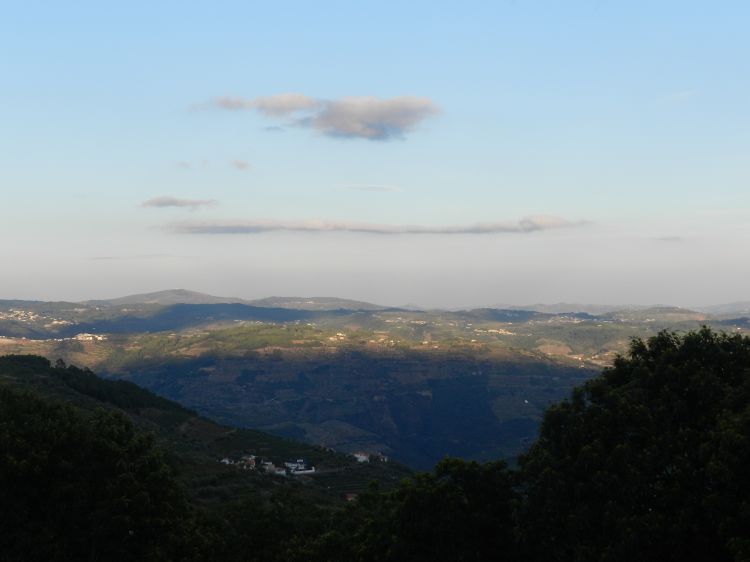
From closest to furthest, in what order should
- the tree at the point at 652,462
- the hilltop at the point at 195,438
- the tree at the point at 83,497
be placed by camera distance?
the tree at the point at 652,462 < the tree at the point at 83,497 < the hilltop at the point at 195,438

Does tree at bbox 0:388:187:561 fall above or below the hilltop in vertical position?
above

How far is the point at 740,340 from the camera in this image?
36219 mm

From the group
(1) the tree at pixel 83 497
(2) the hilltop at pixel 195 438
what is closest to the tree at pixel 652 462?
(1) the tree at pixel 83 497

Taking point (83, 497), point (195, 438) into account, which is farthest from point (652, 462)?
point (195, 438)

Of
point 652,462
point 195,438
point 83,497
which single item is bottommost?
point 195,438

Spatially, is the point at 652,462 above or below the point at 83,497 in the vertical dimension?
above

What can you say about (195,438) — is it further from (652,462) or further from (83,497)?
(652,462)

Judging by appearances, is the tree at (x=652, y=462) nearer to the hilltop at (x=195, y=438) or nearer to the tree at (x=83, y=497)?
the tree at (x=83, y=497)

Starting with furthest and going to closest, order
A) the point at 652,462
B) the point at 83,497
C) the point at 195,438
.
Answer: the point at 195,438 → the point at 83,497 → the point at 652,462

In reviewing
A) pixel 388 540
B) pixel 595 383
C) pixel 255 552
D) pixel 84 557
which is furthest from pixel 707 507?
pixel 84 557

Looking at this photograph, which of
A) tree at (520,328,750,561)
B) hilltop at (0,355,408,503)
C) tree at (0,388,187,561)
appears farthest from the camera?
hilltop at (0,355,408,503)

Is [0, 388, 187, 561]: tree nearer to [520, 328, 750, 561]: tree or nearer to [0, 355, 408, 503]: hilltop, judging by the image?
[520, 328, 750, 561]: tree

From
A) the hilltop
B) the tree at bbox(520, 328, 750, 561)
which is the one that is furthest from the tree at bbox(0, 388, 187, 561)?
the hilltop

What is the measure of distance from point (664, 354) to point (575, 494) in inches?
346
